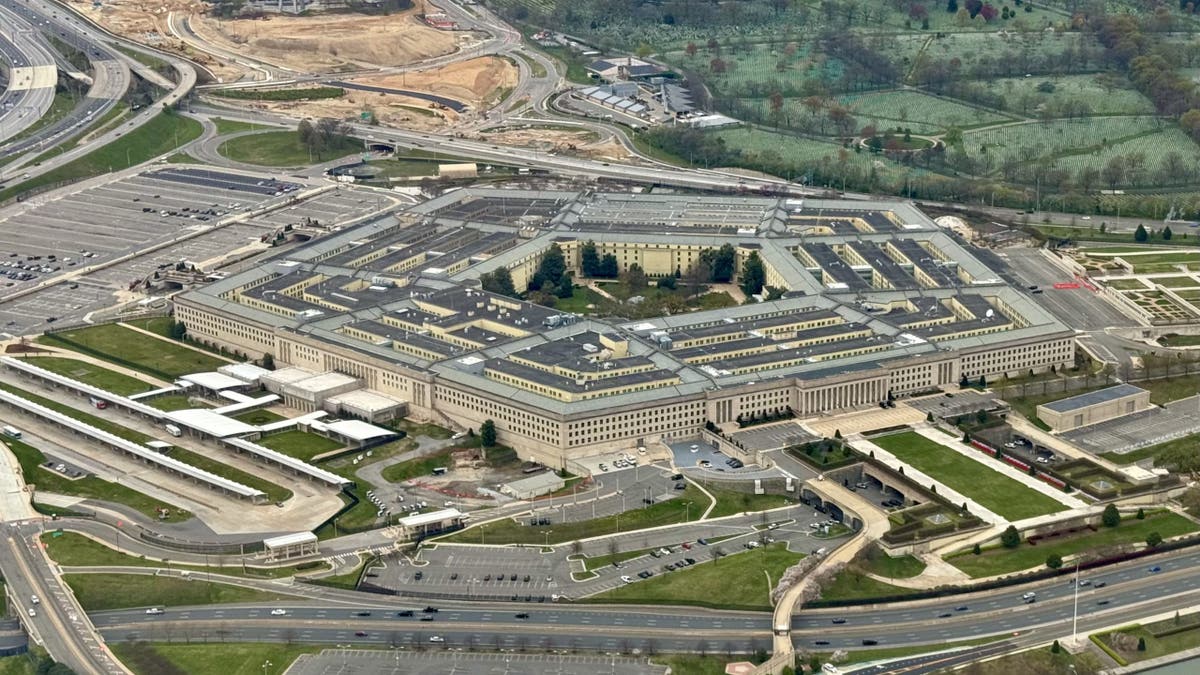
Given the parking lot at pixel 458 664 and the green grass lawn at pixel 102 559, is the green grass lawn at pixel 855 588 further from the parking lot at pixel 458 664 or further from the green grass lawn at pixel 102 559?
the green grass lawn at pixel 102 559

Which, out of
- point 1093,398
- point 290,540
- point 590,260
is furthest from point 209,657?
point 590,260

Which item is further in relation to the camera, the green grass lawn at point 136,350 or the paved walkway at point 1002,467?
the green grass lawn at point 136,350

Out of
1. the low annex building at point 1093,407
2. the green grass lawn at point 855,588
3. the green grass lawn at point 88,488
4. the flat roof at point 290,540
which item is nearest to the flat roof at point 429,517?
the flat roof at point 290,540

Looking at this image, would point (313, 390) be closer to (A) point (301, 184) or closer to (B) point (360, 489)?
(B) point (360, 489)

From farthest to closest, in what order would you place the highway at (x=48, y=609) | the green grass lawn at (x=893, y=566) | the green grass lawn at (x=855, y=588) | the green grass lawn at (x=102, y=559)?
the green grass lawn at (x=102, y=559) → the green grass lawn at (x=893, y=566) → the green grass lawn at (x=855, y=588) → the highway at (x=48, y=609)

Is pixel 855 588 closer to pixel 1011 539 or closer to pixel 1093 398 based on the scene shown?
pixel 1011 539

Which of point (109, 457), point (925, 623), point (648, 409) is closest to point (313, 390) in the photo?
point (109, 457)
